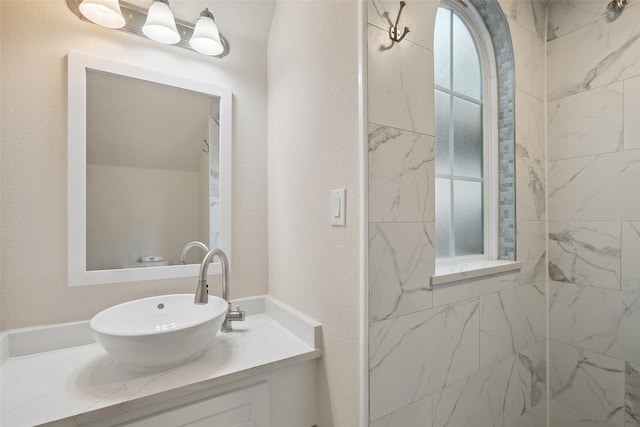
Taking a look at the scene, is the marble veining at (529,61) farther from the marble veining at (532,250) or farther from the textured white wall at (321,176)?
the textured white wall at (321,176)

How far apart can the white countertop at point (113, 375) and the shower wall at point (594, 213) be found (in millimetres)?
1294

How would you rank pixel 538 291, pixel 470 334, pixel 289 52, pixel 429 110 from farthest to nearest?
pixel 538 291
pixel 289 52
pixel 470 334
pixel 429 110

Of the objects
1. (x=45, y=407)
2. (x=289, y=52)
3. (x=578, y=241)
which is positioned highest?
(x=289, y=52)

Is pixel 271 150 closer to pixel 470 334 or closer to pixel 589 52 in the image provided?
pixel 470 334

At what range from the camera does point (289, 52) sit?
131 centimetres

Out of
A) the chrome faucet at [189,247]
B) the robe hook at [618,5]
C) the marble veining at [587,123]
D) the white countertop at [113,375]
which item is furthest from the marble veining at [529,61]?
the chrome faucet at [189,247]

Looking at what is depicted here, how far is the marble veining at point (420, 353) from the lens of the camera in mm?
865

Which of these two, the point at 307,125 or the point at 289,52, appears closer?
the point at 307,125

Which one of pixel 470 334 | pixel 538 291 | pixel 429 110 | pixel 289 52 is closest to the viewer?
pixel 429 110

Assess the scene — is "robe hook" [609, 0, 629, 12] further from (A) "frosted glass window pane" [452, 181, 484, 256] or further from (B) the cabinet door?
(B) the cabinet door

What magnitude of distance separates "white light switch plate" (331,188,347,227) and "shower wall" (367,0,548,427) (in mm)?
113

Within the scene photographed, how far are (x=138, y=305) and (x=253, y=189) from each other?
28.8 inches

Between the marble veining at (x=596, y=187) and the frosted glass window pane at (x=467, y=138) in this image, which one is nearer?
the marble veining at (x=596, y=187)

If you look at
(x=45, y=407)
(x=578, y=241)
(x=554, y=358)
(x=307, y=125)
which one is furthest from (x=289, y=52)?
(x=554, y=358)
